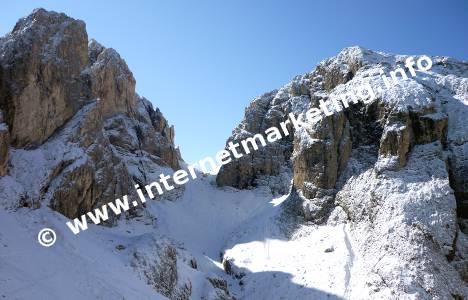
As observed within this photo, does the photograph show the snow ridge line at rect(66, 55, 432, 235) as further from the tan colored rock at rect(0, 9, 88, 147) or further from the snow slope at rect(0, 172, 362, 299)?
the tan colored rock at rect(0, 9, 88, 147)

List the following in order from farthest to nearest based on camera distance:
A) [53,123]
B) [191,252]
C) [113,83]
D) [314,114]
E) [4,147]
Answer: [113,83] < [314,114] < [191,252] < [53,123] < [4,147]

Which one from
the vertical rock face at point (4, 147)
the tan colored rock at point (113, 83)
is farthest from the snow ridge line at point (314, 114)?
the tan colored rock at point (113, 83)

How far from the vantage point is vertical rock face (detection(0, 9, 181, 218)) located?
121 feet

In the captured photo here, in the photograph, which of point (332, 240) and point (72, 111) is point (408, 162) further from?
point (72, 111)

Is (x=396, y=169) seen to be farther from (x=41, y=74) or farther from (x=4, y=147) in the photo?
(x=41, y=74)

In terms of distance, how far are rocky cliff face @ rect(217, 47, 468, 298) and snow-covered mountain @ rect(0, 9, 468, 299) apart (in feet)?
0.39

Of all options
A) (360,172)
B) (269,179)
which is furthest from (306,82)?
(360,172)

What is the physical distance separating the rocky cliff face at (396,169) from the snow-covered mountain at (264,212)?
12 cm

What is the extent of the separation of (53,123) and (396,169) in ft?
108

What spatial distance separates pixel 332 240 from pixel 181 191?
2998 centimetres

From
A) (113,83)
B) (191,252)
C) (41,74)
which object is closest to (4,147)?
(41,74)

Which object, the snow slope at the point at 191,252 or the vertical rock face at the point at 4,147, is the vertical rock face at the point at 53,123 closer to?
the vertical rock face at the point at 4,147

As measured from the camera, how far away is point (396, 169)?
1569 inches

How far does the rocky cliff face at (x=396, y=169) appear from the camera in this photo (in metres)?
33.6
